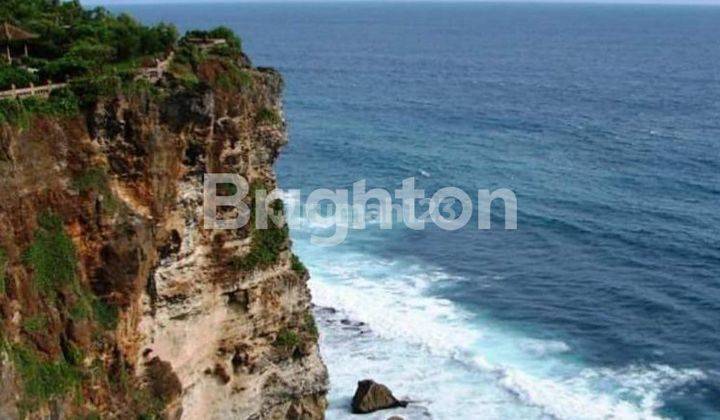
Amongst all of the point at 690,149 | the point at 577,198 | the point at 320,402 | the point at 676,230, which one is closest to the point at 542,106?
the point at 690,149

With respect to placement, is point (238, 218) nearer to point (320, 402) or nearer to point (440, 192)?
point (320, 402)

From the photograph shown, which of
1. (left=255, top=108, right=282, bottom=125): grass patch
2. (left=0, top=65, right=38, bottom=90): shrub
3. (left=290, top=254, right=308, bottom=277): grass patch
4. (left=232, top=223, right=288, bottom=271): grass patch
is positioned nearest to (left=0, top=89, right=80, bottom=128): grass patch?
(left=0, top=65, right=38, bottom=90): shrub

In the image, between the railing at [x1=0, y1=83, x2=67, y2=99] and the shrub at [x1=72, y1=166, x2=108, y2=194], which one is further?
the shrub at [x1=72, y1=166, x2=108, y2=194]

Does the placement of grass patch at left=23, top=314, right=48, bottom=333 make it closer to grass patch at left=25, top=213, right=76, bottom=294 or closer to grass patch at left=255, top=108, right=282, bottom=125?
grass patch at left=25, top=213, right=76, bottom=294

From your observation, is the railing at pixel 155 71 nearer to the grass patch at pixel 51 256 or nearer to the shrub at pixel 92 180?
the shrub at pixel 92 180

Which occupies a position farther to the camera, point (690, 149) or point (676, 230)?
point (690, 149)

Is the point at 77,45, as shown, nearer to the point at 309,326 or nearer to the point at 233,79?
the point at 233,79
